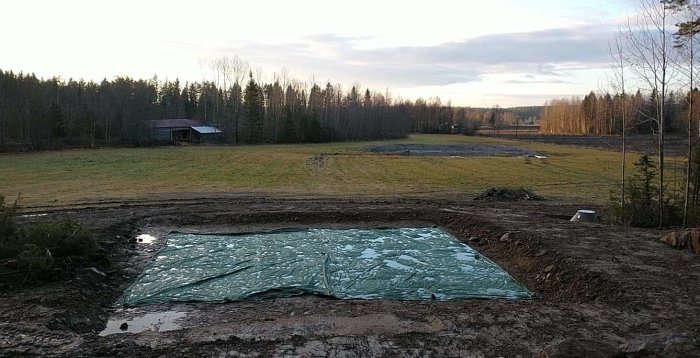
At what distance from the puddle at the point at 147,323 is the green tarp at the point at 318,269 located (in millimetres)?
564

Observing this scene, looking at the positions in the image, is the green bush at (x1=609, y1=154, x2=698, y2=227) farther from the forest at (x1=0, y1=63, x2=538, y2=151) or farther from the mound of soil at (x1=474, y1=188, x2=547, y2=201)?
the forest at (x1=0, y1=63, x2=538, y2=151)

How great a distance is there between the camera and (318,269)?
31.0 ft

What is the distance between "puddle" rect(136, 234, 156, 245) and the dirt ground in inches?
6.3

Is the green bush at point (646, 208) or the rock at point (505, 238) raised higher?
the green bush at point (646, 208)

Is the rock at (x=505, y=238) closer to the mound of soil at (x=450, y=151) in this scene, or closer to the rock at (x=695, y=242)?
the rock at (x=695, y=242)

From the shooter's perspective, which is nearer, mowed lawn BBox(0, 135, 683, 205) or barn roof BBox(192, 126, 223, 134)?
mowed lawn BBox(0, 135, 683, 205)

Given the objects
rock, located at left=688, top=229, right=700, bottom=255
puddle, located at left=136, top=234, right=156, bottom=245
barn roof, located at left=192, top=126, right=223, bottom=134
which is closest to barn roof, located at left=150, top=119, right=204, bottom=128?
barn roof, located at left=192, top=126, right=223, bottom=134

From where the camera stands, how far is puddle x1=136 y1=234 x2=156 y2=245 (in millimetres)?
11727

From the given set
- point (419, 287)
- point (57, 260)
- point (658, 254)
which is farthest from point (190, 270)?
point (658, 254)

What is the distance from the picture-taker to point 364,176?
28922 millimetres

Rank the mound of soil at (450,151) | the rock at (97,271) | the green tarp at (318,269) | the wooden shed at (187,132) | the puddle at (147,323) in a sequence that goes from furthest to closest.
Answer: the wooden shed at (187,132) < the mound of soil at (450,151) < the rock at (97,271) < the green tarp at (318,269) < the puddle at (147,323)

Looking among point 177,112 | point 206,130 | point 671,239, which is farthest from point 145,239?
point 177,112

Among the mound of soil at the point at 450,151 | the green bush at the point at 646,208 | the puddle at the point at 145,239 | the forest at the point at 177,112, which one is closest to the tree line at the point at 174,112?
the forest at the point at 177,112

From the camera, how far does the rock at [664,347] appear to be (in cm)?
474
